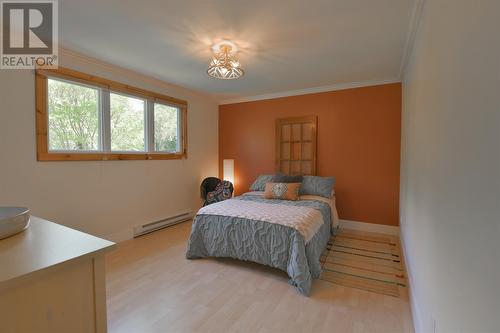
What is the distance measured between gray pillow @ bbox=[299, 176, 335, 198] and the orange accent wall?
416mm

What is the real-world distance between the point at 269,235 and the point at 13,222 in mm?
1862

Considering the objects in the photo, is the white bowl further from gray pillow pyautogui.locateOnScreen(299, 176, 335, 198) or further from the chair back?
the chair back

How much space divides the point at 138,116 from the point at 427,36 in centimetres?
343

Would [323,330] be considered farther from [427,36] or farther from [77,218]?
[77,218]

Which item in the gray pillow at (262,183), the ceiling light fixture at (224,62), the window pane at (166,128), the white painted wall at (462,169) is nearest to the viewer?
the white painted wall at (462,169)

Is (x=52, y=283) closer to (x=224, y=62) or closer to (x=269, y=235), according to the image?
(x=269, y=235)

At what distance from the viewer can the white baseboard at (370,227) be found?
3490mm

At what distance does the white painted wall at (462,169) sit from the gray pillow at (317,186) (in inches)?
79.9

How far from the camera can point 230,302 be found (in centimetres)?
192

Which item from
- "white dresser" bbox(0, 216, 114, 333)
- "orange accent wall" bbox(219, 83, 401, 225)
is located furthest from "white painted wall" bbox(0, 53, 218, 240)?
"white dresser" bbox(0, 216, 114, 333)

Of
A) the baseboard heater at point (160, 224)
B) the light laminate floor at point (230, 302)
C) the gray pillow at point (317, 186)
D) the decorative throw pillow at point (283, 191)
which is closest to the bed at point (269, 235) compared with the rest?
the light laminate floor at point (230, 302)

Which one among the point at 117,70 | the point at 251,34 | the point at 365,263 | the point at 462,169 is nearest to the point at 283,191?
the point at 365,263

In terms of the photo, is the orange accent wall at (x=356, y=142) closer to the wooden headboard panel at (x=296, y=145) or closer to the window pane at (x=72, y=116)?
the wooden headboard panel at (x=296, y=145)

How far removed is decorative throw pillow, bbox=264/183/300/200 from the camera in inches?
130
